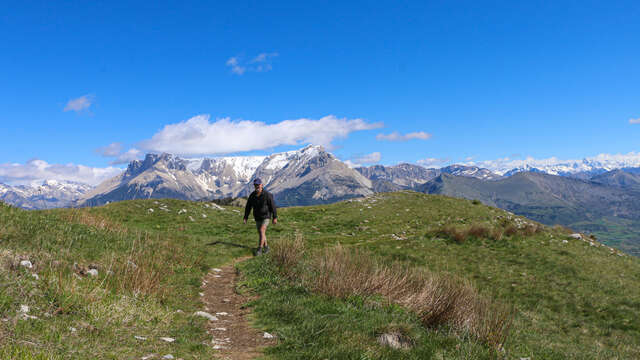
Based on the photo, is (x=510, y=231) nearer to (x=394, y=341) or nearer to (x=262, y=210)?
(x=262, y=210)

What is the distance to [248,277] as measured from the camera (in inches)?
620

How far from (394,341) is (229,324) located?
5169 millimetres

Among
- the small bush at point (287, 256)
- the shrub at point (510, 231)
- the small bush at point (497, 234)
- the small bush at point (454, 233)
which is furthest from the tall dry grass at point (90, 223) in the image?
the shrub at point (510, 231)

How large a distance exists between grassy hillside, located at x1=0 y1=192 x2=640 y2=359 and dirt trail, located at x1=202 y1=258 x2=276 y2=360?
42 cm

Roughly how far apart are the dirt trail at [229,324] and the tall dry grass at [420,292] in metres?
2.52

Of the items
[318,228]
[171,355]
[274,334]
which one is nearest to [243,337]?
[274,334]

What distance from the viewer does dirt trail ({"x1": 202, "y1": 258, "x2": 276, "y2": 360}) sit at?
853 centimetres

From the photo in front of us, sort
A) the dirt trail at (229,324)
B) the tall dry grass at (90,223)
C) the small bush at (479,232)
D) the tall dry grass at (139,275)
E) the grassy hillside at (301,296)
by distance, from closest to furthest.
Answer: the grassy hillside at (301,296) → the dirt trail at (229,324) → the tall dry grass at (139,275) → the tall dry grass at (90,223) → the small bush at (479,232)

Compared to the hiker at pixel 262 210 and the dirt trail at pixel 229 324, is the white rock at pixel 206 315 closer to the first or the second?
the dirt trail at pixel 229 324

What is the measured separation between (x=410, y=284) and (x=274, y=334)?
5.34 m

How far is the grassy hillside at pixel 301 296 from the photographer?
25.0 ft

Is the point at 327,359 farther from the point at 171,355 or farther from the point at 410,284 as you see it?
the point at 410,284

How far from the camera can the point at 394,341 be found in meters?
8.34

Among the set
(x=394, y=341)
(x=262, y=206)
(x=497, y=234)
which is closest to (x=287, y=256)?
(x=262, y=206)
